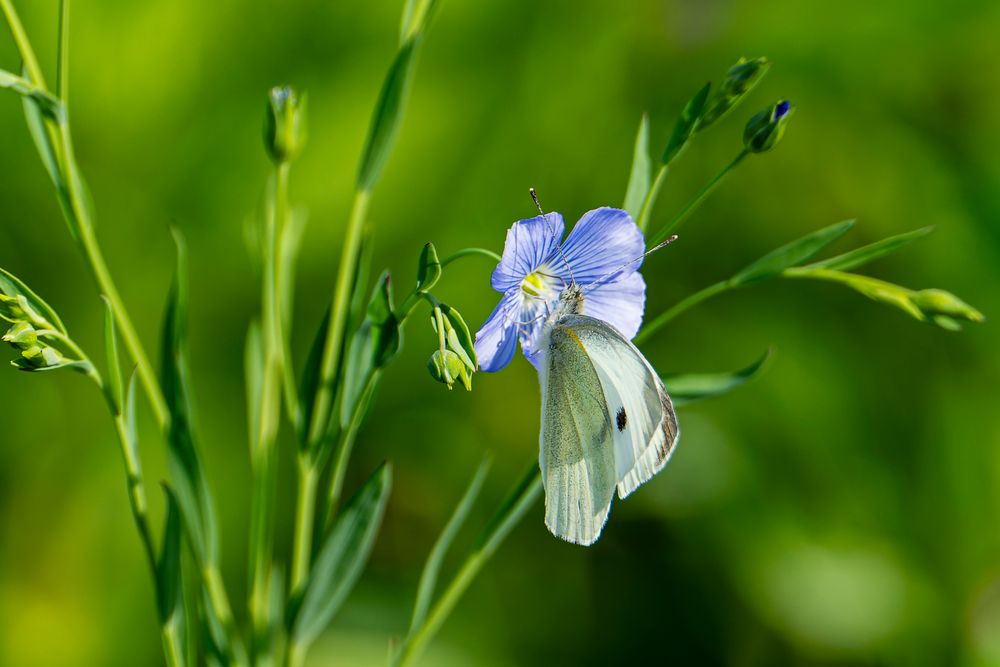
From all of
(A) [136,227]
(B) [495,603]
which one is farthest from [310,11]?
(B) [495,603]

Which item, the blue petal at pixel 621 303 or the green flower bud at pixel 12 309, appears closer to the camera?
the green flower bud at pixel 12 309

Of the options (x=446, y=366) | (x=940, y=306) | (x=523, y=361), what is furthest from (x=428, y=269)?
(x=523, y=361)

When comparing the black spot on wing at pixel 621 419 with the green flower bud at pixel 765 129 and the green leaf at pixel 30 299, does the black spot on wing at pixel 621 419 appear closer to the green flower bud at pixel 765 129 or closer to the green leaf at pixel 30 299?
the green flower bud at pixel 765 129

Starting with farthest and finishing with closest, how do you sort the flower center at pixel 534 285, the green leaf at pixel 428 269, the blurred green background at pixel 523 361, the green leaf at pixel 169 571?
1. the blurred green background at pixel 523 361
2. the flower center at pixel 534 285
3. the green leaf at pixel 169 571
4. the green leaf at pixel 428 269

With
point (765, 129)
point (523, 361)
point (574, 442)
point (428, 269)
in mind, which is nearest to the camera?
point (428, 269)

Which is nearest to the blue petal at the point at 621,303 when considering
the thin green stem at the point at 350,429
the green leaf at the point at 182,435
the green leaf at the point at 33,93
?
the thin green stem at the point at 350,429

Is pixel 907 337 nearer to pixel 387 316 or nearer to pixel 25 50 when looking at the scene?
pixel 387 316

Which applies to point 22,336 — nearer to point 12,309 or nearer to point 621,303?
point 12,309

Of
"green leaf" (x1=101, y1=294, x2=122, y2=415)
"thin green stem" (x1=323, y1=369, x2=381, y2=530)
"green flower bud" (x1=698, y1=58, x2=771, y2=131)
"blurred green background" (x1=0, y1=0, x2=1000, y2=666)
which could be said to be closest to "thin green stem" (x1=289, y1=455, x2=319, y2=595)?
"thin green stem" (x1=323, y1=369, x2=381, y2=530)
